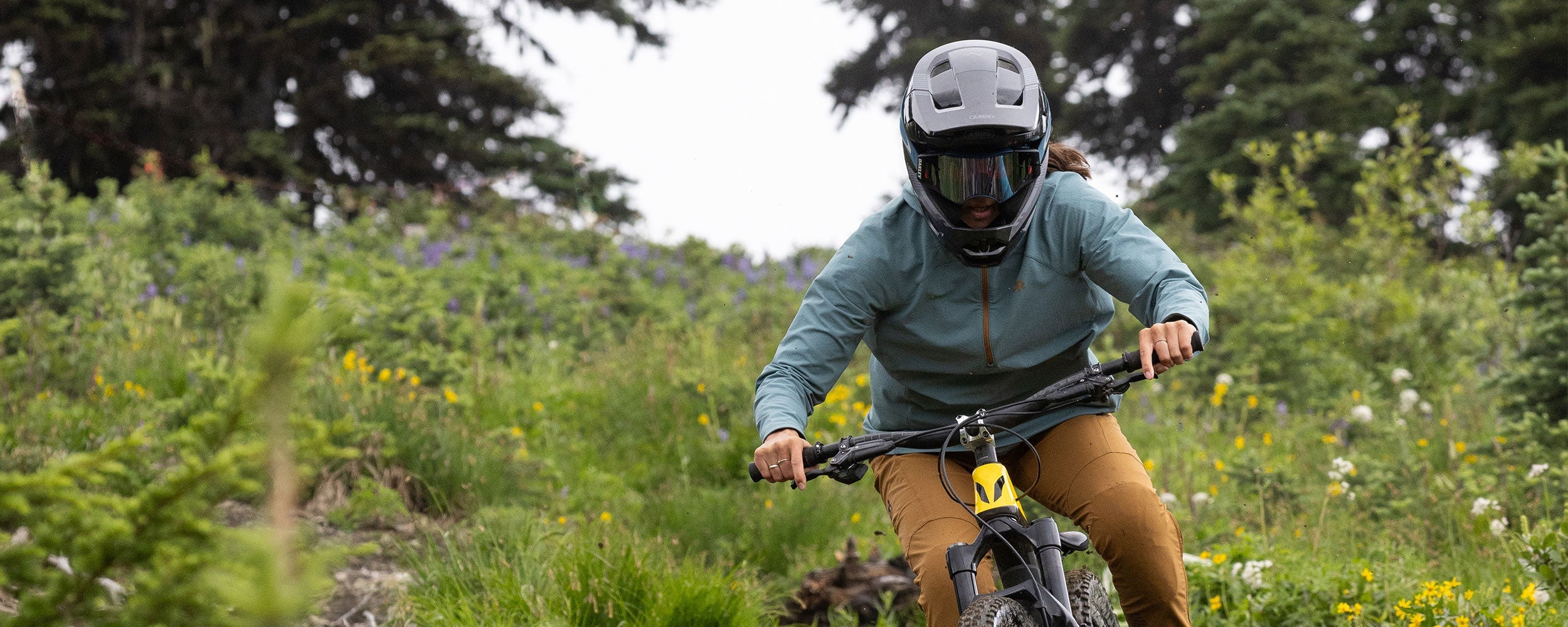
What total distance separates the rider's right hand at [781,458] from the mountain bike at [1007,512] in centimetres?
2

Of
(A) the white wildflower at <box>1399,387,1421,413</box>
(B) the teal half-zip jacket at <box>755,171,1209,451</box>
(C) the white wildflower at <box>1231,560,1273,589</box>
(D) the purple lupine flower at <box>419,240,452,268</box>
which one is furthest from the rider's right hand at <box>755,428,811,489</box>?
(D) the purple lupine flower at <box>419,240,452,268</box>

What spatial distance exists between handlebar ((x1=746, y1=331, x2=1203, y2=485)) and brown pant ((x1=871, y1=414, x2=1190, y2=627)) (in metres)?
0.34

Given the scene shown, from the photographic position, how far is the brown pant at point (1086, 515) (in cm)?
278

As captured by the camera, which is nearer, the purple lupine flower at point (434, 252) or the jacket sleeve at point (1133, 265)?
the jacket sleeve at point (1133, 265)

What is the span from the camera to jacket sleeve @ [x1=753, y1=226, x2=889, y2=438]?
3023 mm

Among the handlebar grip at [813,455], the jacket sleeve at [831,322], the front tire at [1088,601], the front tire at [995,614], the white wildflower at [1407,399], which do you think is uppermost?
the jacket sleeve at [831,322]

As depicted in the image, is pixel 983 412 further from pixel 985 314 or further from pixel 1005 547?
pixel 985 314

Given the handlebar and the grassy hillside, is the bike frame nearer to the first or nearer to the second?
the handlebar

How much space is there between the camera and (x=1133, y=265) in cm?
287

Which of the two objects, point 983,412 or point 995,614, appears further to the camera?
point 983,412

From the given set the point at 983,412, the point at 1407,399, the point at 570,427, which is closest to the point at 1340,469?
the point at 1407,399

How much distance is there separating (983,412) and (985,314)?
514mm

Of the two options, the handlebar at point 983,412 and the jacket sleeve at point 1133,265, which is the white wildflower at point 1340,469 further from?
the handlebar at point 983,412

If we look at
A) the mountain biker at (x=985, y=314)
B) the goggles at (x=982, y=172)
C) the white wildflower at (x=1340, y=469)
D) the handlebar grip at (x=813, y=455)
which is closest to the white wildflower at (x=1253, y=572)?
the white wildflower at (x=1340, y=469)
